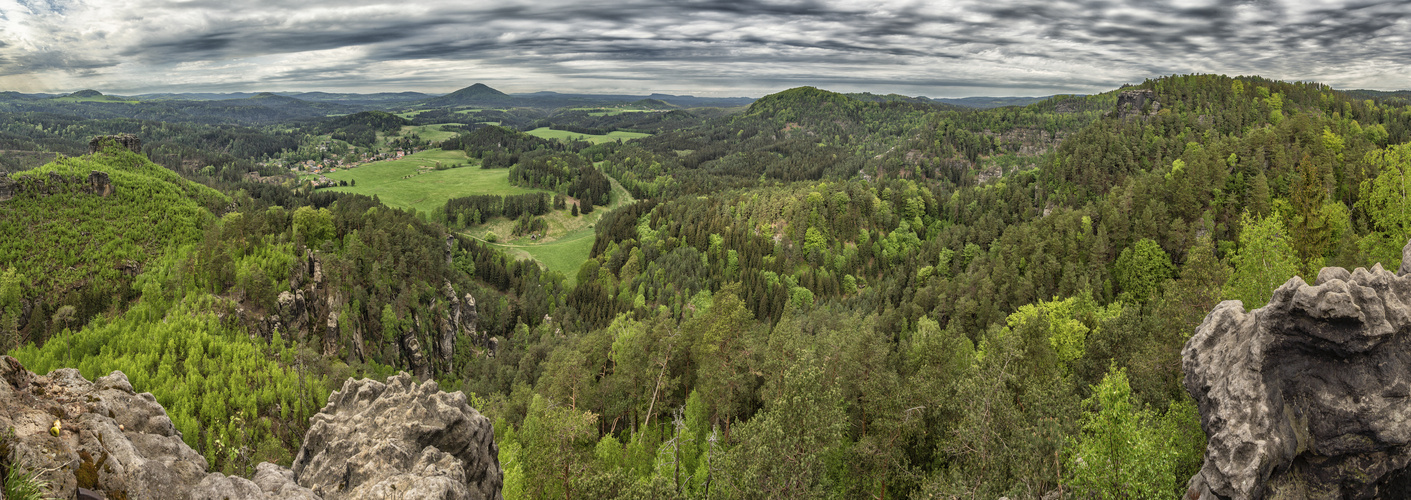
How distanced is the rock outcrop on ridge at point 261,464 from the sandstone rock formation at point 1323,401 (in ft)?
97.7

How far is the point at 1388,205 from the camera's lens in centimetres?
7038

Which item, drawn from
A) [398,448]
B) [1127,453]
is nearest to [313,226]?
[398,448]

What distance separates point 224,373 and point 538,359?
145ft

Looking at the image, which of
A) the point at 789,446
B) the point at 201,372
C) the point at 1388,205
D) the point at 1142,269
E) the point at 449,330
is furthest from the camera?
the point at 449,330

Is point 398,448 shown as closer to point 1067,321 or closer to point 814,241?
point 1067,321

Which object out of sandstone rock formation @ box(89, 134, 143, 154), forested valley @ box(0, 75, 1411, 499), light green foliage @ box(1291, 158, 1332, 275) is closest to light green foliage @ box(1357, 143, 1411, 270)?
forested valley @ box(0, 75, 1411, 499)

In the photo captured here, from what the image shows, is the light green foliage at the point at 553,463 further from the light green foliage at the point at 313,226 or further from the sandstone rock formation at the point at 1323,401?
the light green foliage at the point at 313,226

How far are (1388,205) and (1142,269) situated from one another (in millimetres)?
26192

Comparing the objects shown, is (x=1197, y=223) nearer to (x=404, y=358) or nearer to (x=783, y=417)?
(x=783, y=417)

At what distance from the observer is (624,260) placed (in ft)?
584

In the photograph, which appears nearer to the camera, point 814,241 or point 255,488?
point 255,488

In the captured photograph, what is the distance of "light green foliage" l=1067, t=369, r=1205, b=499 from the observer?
24516 mm

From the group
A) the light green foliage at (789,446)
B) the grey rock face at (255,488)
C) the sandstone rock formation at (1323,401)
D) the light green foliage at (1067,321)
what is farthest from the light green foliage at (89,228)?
the light green foliage at (1067,321)

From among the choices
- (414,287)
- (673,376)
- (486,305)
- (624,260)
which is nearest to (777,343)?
(673,376)
